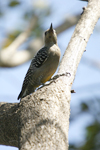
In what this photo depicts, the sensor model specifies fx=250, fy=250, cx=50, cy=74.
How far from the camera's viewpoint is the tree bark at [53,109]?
3543mm

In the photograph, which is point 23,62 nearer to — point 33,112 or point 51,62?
point 51,62

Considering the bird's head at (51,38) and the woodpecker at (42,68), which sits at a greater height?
the bird's head at (51,38)

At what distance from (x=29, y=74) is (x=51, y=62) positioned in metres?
0.63

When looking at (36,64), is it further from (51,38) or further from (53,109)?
(53,109)

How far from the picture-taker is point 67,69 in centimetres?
455

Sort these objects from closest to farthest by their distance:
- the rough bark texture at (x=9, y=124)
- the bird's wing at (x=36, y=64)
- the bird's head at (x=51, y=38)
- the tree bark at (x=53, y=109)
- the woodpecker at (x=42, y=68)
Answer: the tree bark at (x=53, y=109), the rough bark texture at (x=9, y=124), the woodpecker at (x=42, y=68), the bird's wing at (x=36, y=64), the bird's head at (x=51, y=38)

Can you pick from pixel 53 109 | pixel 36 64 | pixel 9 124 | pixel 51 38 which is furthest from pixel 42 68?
pixel 53 109

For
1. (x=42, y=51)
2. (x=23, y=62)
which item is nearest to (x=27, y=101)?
(x=42, y=51)

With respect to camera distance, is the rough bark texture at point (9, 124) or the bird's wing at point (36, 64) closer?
the rough bark texture at point (9, 124)

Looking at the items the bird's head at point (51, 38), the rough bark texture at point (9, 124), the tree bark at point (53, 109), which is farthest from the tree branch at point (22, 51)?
the tree bark at point (53, 109)

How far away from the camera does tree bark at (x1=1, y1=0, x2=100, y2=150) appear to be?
Answer: 354 centimetres

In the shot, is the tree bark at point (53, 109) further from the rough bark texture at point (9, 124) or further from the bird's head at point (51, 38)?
the bird's head at point (51, 38)

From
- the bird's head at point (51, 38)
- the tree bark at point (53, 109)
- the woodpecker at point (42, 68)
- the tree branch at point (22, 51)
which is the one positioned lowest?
the tree bark at point (53, 109)

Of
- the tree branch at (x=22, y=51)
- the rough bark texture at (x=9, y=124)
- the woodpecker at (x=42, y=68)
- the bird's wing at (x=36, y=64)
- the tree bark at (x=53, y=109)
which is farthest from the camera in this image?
the tree branch at (x=22, y=51)
